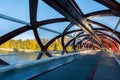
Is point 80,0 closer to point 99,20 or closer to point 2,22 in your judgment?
point 2,22

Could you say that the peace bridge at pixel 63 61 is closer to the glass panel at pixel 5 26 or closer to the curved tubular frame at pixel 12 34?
the curved tubular frame at pixel 12 34

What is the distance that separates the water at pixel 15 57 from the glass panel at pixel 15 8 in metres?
6.54

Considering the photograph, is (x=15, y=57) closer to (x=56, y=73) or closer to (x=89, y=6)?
(x=56, y=73)

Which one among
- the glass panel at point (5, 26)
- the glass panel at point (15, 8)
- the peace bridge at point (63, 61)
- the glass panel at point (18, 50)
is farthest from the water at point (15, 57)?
the glass panel at point (5, 26)

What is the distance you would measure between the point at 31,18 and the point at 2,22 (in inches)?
160

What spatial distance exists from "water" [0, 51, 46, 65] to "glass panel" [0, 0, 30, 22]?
21.5 ft

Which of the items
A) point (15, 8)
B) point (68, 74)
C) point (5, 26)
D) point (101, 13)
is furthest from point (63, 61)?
point (68, 74)

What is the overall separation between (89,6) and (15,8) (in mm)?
7659

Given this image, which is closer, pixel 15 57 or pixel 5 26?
pixel 15 57

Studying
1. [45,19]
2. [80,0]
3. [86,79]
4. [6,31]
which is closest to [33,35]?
[45,19]

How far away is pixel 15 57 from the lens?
13797 mm

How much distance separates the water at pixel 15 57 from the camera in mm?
12763

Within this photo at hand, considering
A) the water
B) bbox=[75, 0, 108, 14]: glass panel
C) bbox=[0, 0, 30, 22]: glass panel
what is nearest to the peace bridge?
bbox=[75, 0, 108, 14]: glass panel

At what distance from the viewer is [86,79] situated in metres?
11.0
